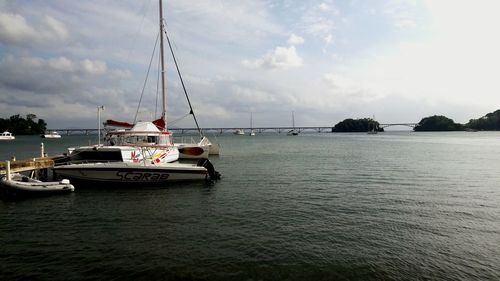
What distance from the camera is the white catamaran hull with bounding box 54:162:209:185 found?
2380 cm

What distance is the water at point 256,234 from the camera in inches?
389

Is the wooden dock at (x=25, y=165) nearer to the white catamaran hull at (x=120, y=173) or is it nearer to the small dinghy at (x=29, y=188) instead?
the white catamaran hull at (x=120, y=173)

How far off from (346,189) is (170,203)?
1199 centimetres

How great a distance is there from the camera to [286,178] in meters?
28.4

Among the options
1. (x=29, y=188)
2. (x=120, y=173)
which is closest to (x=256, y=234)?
(x=120, y=173)

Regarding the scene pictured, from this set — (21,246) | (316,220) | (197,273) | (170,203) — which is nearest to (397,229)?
(316,220)

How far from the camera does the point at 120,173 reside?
24000 millimetres

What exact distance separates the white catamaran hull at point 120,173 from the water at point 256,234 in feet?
5.77

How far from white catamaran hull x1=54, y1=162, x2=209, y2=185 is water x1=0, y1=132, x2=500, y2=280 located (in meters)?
1.76

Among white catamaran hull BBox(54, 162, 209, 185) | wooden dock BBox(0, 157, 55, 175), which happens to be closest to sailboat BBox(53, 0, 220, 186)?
white catamaran hull BBox(54, 162, 209, 185)

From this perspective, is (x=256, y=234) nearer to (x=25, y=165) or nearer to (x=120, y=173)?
(x=120, y=173)

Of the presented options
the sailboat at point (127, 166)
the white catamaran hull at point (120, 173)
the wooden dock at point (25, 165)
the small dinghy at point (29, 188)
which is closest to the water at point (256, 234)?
the small dinghy at point (29, 188)

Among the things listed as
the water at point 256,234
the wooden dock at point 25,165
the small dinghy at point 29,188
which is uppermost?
the wooden dock at point 25,165

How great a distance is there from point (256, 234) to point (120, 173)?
48.5 ft
